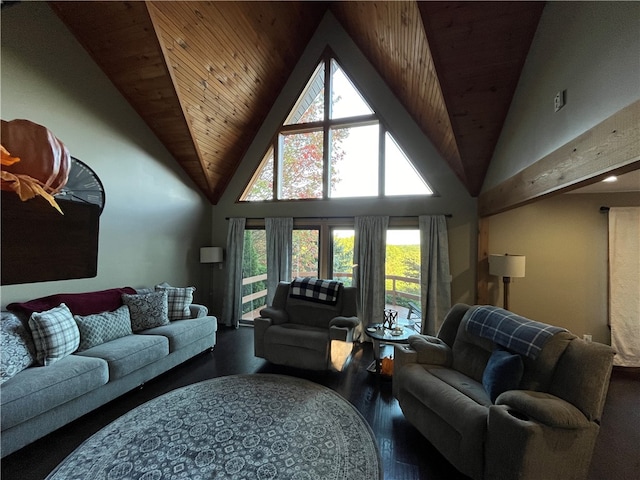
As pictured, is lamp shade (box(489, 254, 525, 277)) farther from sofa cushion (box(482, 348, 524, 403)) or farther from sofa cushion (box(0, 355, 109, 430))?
sofa cushion (box(0, 355, 109, 430))

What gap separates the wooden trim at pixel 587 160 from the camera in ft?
4.23

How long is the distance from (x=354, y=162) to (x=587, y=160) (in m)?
3.09

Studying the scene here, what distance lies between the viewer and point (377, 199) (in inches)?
166

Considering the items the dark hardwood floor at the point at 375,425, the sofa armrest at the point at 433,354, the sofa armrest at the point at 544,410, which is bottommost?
the dark hardwood floor at the point at 375,425

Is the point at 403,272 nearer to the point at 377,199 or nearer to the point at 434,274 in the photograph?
the point at 434,274

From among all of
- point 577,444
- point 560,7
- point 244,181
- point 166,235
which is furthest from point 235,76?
point 577,444

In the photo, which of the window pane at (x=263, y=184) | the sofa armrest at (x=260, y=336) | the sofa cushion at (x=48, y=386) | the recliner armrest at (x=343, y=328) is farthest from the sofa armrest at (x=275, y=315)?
the window pane at (x=263, y=184)

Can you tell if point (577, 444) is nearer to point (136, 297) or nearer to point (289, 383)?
point (289, 383)

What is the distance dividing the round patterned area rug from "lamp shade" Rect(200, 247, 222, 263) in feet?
8.08

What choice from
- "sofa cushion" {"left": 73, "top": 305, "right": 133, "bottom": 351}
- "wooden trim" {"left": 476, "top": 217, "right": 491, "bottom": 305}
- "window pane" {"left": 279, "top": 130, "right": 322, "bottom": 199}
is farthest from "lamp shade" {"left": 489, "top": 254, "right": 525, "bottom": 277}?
"sofa cushion" {"left": 73, "top": 305, "right": 133, "bottom": 351}

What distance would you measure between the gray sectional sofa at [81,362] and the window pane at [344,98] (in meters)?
3.95

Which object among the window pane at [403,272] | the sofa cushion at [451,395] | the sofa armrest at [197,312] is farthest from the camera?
the window pane at [403,272]

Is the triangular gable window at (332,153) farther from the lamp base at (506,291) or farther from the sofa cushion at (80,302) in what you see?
the sofa cushion at (80,302)

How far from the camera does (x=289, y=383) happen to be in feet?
8.87
